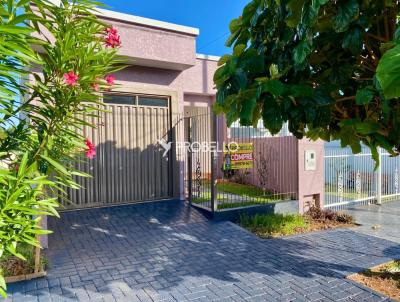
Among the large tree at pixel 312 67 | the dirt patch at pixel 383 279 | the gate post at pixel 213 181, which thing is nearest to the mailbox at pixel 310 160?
the gate post at pixel 213 181

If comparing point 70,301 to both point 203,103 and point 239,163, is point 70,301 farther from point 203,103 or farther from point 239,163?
point 203,103

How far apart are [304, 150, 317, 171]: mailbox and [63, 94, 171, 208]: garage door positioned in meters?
4.17

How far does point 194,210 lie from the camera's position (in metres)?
8.08

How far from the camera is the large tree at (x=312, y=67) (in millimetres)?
2002

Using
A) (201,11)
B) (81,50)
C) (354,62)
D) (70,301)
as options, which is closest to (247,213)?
(70,301)

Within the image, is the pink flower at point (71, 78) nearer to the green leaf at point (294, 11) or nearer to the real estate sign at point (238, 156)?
the green leaf at point (294, 11)

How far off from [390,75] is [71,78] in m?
2.07

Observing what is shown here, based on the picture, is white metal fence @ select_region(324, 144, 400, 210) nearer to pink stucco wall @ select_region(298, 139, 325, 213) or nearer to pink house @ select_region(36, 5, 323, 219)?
pink stucco wall @ select_region(298, 139, 325, 213)

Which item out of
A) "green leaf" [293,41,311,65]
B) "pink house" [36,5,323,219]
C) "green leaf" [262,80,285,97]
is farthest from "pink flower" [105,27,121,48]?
"pink house" [36,5,323,219]

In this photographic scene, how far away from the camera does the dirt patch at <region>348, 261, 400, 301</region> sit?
430 cm

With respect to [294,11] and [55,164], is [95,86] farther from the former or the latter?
[294,11]

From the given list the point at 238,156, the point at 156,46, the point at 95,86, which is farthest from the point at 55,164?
the point at 156,46

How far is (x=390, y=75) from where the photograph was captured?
1.15 m

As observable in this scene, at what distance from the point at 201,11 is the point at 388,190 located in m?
12.5
